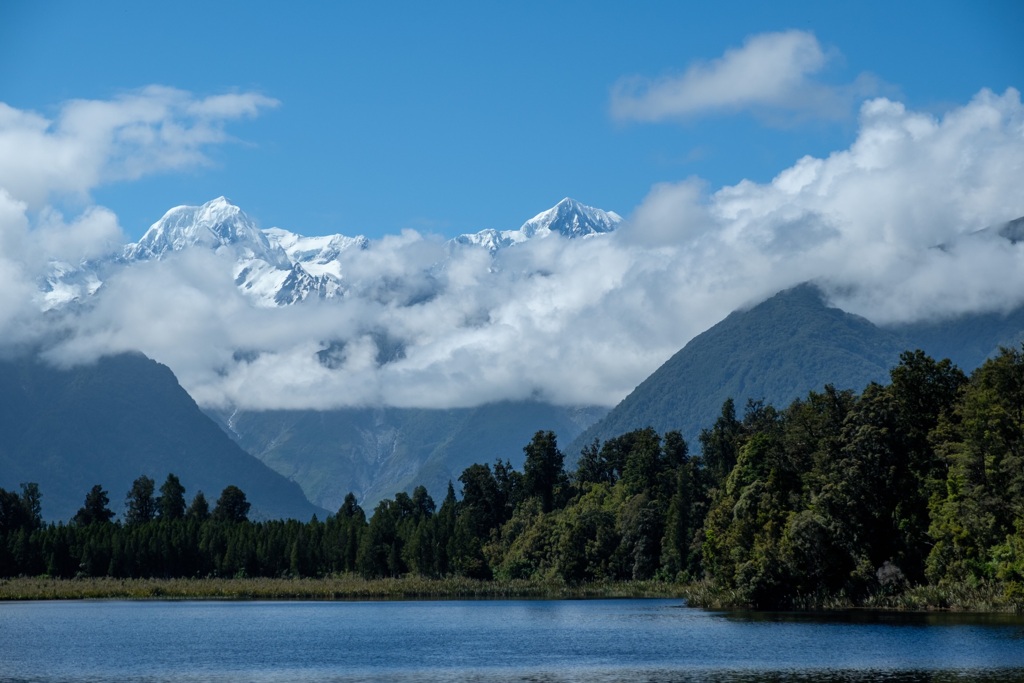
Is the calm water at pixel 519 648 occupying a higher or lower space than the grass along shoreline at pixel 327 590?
lower

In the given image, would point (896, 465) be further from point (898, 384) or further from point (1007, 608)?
point (1007, 608)

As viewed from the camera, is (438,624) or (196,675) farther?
(438,624)

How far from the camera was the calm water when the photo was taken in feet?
247

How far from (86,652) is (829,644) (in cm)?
5376

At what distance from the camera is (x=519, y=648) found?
9581 centimetres

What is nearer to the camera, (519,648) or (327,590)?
(519,648)

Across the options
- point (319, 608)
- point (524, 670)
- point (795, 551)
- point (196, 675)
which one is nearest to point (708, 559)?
point (795, 551)

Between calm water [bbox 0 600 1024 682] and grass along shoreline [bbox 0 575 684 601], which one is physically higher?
grass along shoreline [bbox 0 575 684 601]

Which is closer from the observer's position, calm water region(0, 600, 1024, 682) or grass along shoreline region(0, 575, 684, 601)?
calm water region(0, 600, 1024, 682)

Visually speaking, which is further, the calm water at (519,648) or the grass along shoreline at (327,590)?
the grass along shoreline at (327,590)

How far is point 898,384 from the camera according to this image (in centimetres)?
12900

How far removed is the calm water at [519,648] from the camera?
75.2 m

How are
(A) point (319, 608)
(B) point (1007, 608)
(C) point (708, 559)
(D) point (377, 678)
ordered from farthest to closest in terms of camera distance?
1. (A) point (319, 608)
2. (C) point (708, 559)
3. (B) point (1007, 608)
4. (D) point (377, 678)

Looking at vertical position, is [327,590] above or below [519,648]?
above
